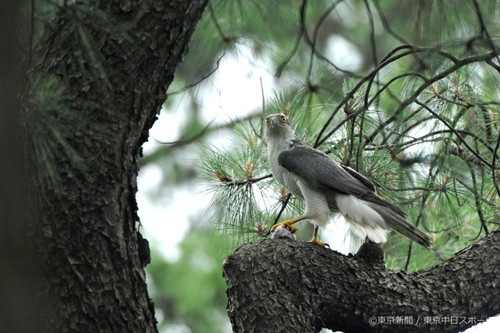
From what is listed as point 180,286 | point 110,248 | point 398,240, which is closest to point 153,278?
point 180,286

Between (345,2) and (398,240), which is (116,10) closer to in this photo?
(345,2)

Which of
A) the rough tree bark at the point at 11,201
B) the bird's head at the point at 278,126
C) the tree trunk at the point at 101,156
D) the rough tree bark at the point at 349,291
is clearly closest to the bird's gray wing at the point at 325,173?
the bird's head at the point at 278,126

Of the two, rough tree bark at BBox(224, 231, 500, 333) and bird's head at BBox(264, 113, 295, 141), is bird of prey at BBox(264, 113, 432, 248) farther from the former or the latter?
rough tree bark at BBox(224, 231, 500, 333)

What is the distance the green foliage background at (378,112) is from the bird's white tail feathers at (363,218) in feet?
0.54

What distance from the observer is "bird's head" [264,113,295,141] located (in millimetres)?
3914

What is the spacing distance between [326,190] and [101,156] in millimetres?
1638

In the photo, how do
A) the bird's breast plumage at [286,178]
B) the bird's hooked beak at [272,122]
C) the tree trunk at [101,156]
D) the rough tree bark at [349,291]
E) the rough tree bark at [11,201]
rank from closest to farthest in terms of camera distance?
the rough tree bark at [11,201]
the tree trunk at [101,156]
the rough tree bark at [349,291]
the bird's breast plumage at [286,178]
the bird's hooked beak at [272,122]

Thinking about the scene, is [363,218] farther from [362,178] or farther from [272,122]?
[272,122]

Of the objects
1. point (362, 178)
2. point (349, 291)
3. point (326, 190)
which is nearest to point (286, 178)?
point (326, 190)

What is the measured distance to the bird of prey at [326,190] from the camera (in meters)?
3.50

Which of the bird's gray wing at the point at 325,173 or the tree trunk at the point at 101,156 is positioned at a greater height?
the bird's gray wing at the point at 325,173

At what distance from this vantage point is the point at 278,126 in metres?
3.95

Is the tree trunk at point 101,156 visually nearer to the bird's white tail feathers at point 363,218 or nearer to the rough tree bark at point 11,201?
the rough tree bark at point 11,201

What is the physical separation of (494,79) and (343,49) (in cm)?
688
